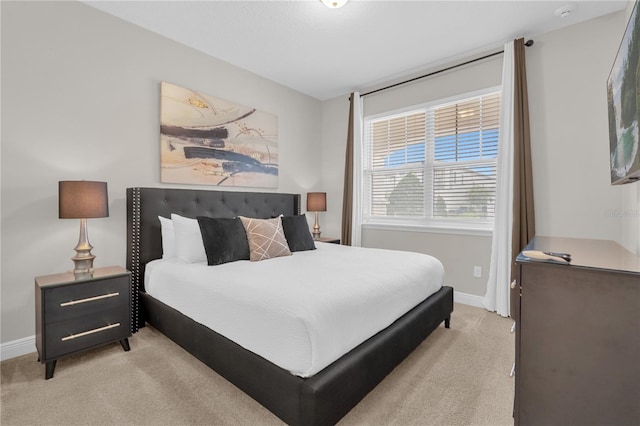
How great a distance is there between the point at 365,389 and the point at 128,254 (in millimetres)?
2334

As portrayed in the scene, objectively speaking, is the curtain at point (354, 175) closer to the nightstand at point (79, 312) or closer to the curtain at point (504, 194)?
the curtain at point (504, 194)

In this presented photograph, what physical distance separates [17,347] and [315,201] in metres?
3.21

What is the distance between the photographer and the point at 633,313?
3.32 ft

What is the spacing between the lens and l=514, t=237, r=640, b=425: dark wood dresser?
1031 mm

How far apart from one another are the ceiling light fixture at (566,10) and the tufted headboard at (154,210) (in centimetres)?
347

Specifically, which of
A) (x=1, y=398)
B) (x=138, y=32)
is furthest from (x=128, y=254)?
(x=138, y=32)

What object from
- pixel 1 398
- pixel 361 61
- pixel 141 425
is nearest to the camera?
pixel 141 425

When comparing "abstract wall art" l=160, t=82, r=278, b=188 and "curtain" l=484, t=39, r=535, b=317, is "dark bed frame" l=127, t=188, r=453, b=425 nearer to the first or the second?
"abstract wall art" l=160, t=82, r=278, b=188

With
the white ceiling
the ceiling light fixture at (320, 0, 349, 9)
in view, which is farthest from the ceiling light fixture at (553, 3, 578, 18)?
the ceiling light fixture at (320, 0, 349, 9)

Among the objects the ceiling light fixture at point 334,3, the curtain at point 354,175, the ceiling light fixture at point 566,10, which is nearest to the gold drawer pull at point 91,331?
the curtain at point 354,175

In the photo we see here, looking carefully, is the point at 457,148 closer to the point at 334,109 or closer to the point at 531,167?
the point at 531,167

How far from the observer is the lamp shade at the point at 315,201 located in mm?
4188

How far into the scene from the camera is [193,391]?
5.65ft

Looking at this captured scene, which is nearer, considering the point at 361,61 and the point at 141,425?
the point at 141,425
